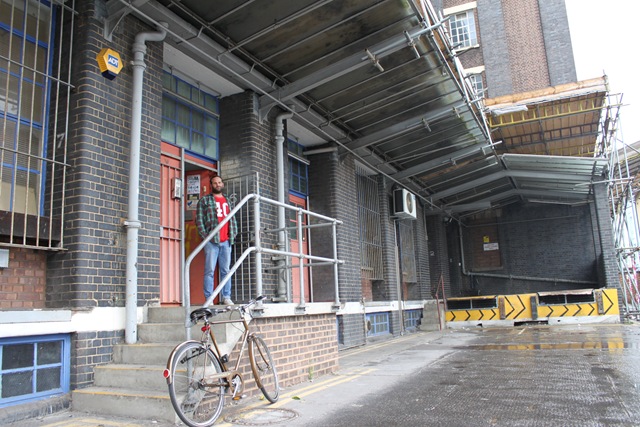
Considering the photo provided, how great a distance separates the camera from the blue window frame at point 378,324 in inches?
484

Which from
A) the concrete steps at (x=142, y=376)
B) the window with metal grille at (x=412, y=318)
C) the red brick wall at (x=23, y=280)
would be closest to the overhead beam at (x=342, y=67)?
the concrete steps at (x=142, y=376)

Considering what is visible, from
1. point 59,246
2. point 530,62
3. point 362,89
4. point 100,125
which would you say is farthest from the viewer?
point 530,62

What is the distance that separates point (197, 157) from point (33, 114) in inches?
115

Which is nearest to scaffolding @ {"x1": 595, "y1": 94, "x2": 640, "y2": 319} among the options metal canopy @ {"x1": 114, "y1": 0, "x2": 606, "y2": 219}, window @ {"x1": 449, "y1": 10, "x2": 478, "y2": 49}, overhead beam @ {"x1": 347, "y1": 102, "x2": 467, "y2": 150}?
metal canopy @ {"x1": 114, "y1": 0, "x2": 606, "y2": 219}

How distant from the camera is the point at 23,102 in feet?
17.2

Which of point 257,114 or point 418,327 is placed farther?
point 418,327

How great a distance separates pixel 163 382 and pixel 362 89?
630cm

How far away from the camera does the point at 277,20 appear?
6867 millimetres

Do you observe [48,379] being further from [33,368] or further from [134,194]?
[134,194]

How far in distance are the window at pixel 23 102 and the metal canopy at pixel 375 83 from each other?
79cm

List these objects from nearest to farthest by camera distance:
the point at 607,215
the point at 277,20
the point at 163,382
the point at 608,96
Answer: the point at 163,382 → the point at 277,20 → the point at 608,96 → the point at 607,215

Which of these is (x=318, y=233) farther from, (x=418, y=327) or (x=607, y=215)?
(x=607, y=215)

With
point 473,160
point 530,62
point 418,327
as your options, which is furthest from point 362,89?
point 530,62

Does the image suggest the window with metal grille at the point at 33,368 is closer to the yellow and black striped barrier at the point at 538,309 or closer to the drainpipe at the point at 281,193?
the drainpipe at the point at 281,193
